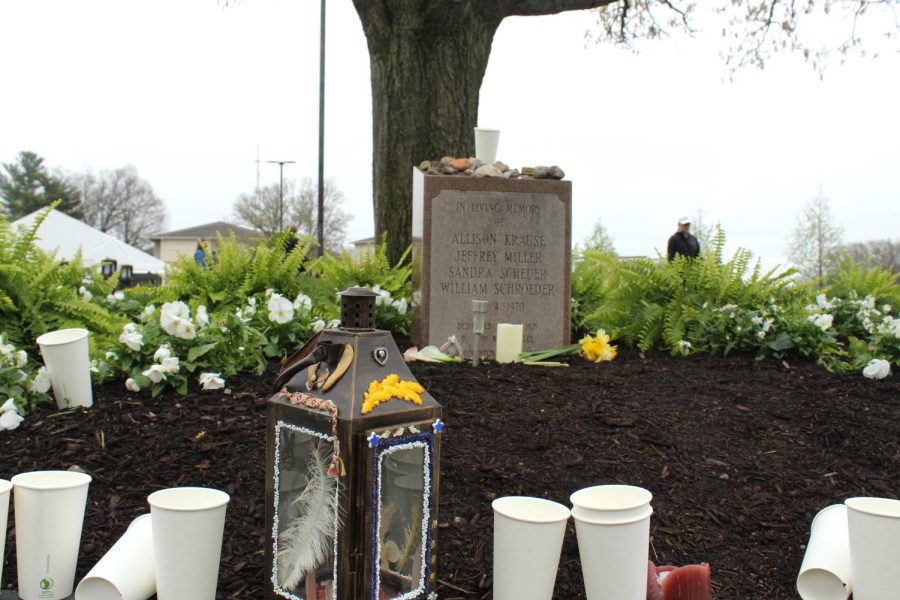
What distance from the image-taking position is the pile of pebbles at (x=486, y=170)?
Answer: 6602 millimetres

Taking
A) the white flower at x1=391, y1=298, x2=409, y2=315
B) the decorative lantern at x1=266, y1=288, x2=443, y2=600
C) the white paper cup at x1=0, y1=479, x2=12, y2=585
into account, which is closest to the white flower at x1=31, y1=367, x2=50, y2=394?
the white paper cup at x1=0, y1=479, x2=12, y2=585

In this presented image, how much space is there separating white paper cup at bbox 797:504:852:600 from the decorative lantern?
1156 mm

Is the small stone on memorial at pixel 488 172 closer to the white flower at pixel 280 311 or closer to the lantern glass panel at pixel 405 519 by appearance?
the white flower at pixel 280 311

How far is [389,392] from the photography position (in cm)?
219

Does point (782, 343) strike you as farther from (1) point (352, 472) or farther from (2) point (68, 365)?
(2) point (68, 365)

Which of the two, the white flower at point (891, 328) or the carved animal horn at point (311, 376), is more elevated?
the carved animal horn at point (311, 376)

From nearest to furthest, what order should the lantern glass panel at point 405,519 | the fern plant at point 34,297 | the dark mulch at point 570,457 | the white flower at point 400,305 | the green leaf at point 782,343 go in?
the lantern glass panel at point 405,519, the dark mulch at point 570,457, the fern plant at point 34,297, the green leaf at point 782,343, the white flower at point 400,305

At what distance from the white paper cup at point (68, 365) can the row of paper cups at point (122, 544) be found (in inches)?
56.9

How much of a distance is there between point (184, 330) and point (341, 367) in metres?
2.29

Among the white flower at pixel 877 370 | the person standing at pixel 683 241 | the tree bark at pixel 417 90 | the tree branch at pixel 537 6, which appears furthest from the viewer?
the person standing at pixel 683 241

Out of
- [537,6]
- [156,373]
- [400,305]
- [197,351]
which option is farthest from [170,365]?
[537,6]

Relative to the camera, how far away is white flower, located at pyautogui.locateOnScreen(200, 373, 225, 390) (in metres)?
4.11

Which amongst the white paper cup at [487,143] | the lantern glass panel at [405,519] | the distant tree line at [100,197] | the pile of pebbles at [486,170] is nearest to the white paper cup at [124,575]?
the lantern glass panel at [405,519]

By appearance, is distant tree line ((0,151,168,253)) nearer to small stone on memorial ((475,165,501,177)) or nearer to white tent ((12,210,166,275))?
white tent ((12,210,166,275))
